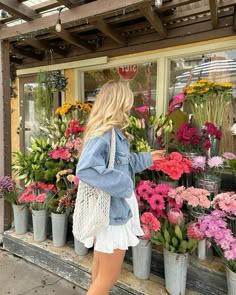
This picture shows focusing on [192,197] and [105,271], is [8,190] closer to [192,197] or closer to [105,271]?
[105,271]

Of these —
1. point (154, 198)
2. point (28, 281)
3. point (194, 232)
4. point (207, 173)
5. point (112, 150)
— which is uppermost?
point (112, 150)

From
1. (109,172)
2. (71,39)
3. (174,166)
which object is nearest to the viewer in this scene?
(109,172)

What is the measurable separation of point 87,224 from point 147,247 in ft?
2.22

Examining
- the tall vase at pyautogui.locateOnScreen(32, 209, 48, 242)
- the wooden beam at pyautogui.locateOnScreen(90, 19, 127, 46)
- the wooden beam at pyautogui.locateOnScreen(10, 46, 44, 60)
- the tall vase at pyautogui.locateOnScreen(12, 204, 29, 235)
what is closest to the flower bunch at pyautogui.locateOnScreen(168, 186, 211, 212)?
the tall vase at pyautogui.locateOnScreen(32, 209, 48, 242)

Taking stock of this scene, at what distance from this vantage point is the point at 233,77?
252 cm

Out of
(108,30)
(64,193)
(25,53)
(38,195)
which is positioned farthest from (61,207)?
(25,53)

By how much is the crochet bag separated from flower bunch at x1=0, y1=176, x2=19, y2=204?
4.46ft

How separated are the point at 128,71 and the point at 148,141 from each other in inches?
51.8

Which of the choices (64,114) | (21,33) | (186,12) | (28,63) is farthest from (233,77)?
(28,63)

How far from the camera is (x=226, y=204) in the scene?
1.47m

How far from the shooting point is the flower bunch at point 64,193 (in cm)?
202

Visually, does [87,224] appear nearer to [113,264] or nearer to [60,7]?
[113,264]

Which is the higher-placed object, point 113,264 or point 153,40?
point 153,40

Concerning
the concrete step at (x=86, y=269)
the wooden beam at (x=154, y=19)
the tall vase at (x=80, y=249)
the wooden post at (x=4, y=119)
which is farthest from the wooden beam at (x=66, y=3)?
the concrete step at (x=86, y=269)
